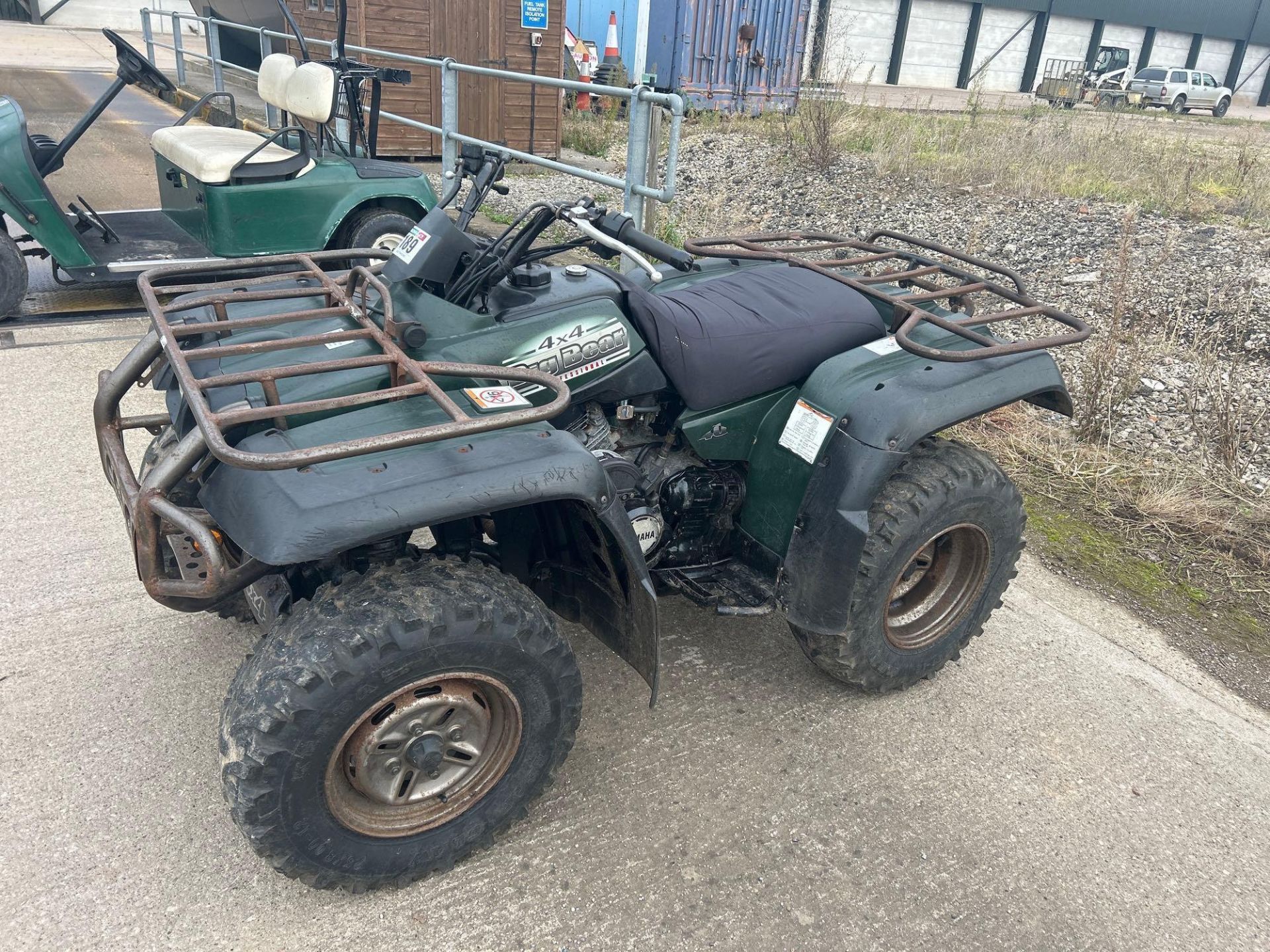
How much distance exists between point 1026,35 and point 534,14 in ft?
102

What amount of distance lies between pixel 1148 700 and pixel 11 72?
18736mm

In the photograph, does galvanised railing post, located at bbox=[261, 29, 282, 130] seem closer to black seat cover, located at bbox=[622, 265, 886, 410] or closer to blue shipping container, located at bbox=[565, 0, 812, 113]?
blue shipping container, located at bbox=[565, 0, 812, 113]

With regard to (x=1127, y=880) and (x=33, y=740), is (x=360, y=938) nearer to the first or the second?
(x=33, y=740)

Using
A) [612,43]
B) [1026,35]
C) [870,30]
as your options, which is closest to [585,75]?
[612,43]

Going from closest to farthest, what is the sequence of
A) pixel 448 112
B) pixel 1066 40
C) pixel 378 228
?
pixel 378 228
pixel 448 112
pixel 1066 40

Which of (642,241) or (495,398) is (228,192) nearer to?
(642,241)

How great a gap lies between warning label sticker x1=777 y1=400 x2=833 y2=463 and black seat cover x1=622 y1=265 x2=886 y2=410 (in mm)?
124

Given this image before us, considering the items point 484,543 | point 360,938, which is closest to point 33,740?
point 360,938

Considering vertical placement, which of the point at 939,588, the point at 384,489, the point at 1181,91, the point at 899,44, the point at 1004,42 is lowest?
the point at 939,588

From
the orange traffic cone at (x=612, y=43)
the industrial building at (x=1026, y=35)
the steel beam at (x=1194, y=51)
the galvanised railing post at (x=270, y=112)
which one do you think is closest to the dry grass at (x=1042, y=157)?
the orange traffic cone at (x=612, y=43)

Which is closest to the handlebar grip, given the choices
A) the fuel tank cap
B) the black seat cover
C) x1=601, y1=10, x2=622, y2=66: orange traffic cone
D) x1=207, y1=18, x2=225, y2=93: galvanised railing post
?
the black seat cover

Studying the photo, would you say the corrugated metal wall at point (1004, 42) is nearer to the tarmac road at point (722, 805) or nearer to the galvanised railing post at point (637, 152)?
the galvanised railing post at point (637, 152)

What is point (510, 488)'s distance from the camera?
197cm

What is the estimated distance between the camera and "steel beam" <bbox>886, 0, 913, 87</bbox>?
3284 cm
